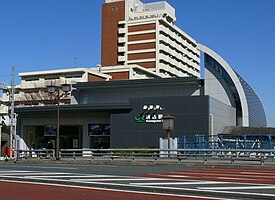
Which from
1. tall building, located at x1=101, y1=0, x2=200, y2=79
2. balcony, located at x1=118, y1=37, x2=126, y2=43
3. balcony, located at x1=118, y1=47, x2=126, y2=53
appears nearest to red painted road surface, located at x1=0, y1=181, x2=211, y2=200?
tall building, located at x1=101, y1=0, x2=200, y2=79

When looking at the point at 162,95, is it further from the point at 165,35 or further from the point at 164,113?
the point at 165,35

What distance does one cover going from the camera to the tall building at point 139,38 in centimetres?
11248

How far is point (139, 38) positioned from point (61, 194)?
343 feet

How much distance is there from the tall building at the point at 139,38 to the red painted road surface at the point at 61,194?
90293 millimetres

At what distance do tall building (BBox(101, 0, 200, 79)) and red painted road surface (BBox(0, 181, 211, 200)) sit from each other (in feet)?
296

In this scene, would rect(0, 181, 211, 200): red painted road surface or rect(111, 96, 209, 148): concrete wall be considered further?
rect(111, 96, 209, 148): concrete wall

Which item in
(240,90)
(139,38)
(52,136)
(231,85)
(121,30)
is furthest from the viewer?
(121,30)

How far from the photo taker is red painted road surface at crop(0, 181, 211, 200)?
11492 mm

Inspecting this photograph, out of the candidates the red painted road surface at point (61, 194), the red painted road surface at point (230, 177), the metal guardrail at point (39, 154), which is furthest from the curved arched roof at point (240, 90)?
the red painted road surface at point (61, 194)

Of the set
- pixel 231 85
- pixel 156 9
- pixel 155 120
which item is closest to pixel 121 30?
pixel 156 9

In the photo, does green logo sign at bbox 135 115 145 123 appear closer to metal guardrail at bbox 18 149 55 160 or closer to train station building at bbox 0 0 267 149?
train station building at bbox 0 0 267 149

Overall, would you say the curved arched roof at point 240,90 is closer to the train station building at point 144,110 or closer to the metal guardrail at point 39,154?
the train station building at point 144,110

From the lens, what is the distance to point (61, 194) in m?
12.4

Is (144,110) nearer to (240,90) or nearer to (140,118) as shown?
(140,118)
